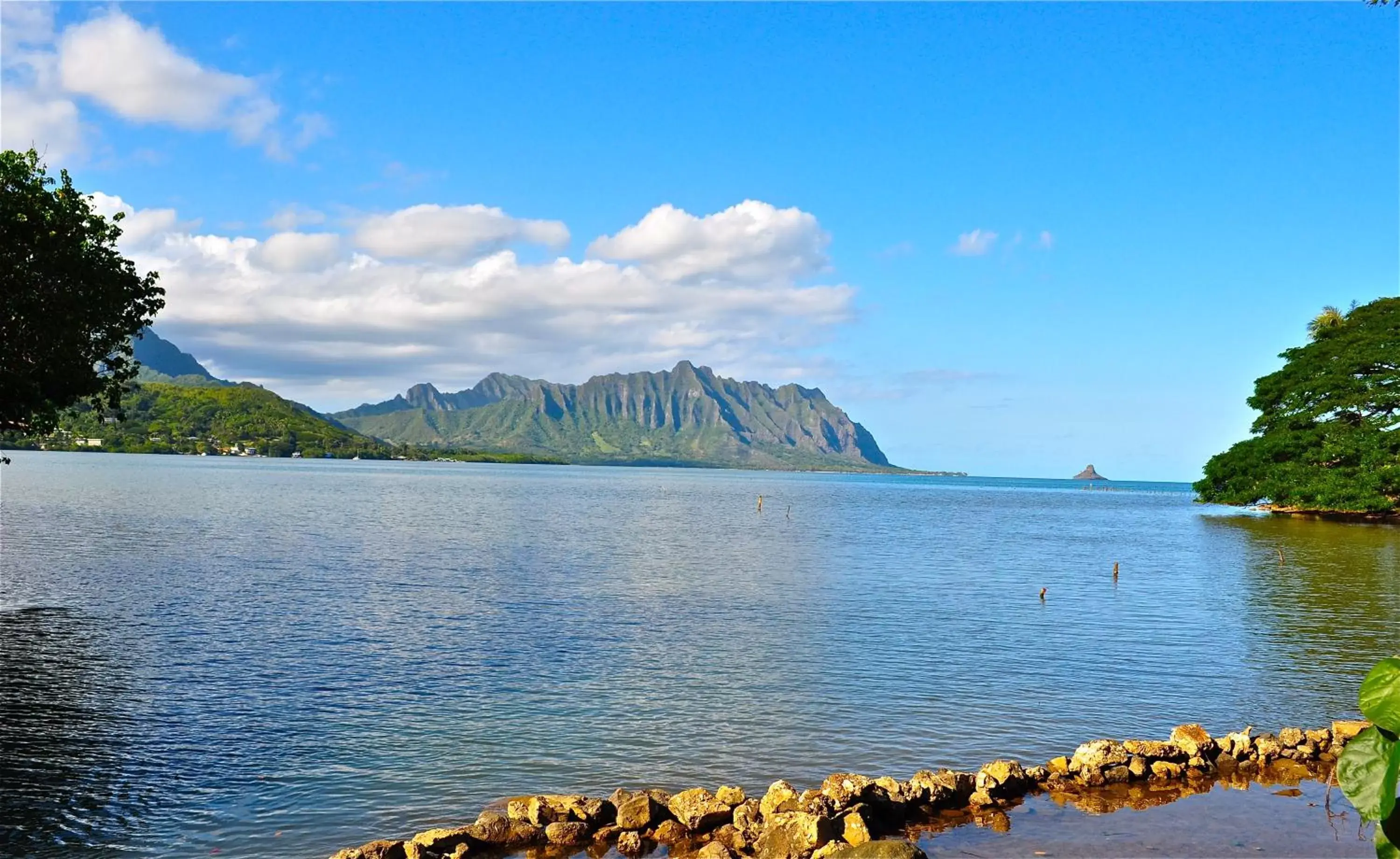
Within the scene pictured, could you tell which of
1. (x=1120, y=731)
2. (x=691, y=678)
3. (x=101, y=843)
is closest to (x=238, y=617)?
(x=691, y=678)

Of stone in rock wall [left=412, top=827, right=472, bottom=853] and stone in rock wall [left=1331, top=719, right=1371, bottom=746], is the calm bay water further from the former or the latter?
stone in rock wall [left=1331, top=719, right=1371, bottom=746]

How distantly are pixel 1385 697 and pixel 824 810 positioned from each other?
15.9 m

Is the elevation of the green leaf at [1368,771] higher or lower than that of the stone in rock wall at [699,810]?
higher

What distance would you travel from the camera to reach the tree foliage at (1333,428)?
111 metres

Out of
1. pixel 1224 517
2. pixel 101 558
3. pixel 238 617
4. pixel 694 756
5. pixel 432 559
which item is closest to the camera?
pixel 694 756

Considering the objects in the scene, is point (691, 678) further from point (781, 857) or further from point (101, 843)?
point (101, 843)

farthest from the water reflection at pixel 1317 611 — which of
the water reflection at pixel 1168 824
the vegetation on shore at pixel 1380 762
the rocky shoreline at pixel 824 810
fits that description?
the vegetation on shore at pixel 1380 762

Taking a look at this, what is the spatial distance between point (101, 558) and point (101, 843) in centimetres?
4955

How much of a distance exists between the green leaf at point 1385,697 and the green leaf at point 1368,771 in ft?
0.24

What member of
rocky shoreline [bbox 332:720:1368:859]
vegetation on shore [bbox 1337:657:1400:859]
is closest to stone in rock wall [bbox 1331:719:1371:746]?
rocky shoreline [bbox 332:720:1368:859]

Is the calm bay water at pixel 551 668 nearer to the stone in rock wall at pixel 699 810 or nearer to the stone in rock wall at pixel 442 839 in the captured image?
the stone in rock wall at pixel 442 839

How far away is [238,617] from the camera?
41906mm

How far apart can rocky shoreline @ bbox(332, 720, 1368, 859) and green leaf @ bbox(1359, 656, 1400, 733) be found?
13604 mm

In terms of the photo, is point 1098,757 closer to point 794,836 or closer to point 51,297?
point 794,836
